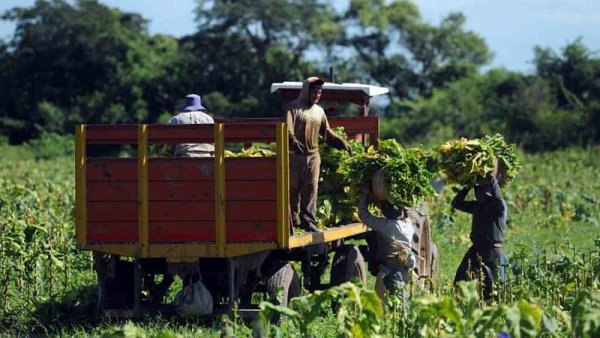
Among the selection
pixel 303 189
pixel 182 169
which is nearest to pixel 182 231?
pixel 182 169

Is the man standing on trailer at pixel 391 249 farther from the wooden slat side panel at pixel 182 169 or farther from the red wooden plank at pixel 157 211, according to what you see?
the red wooden plank at pixel 157 211

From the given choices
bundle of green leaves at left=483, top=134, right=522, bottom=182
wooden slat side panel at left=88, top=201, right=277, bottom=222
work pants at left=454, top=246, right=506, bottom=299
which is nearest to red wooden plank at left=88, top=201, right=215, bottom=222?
wooden slat side panel at left=88, top=201, right=277, bottom=222

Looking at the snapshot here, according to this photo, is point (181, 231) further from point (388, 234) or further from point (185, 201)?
point (388, 234)

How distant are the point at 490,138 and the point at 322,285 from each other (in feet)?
8.02

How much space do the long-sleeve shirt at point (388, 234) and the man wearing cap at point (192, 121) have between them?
1797 mm

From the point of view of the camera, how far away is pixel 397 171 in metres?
12.5

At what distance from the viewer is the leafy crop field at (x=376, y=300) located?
29.6 ft

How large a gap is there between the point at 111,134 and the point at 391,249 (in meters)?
2.81

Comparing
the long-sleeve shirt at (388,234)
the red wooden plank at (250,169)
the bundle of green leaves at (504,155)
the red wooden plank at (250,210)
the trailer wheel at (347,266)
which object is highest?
the bundle of green leaves at (504,155)

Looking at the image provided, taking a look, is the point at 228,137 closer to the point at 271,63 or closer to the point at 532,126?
the point at 532,126

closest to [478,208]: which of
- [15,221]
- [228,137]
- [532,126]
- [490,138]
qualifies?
[490,138]

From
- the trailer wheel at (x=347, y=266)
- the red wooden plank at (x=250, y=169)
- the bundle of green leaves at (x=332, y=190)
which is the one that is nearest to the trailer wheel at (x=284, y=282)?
the red wooden plank at (x=250, y=169)

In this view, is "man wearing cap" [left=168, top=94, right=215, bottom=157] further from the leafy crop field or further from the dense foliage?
the dense foliage

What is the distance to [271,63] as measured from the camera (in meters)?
71.2
